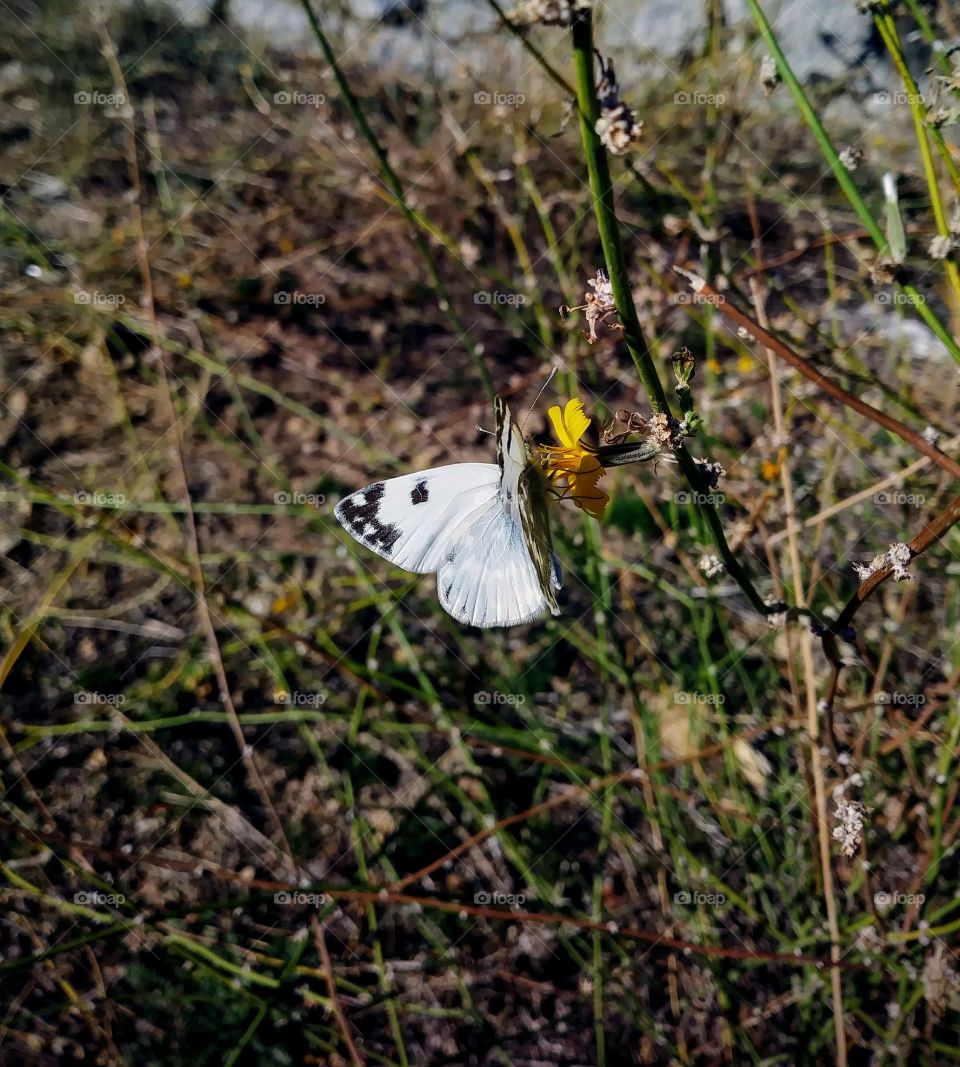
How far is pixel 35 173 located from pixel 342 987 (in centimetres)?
393

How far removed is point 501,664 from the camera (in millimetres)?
2469

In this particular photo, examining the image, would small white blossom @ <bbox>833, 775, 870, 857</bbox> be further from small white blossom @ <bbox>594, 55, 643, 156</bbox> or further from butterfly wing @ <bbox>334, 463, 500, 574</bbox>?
small white blossom @ <bbox>594, 55, 643, 156</bbox>

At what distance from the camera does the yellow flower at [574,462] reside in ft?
3.70

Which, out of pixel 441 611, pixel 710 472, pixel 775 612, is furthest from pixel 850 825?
pixel 441 611

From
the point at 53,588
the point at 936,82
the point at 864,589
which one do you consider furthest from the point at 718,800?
the point at 53,588

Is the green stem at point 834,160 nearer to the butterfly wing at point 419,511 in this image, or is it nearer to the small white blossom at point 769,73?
the small white blossom at point 769,73

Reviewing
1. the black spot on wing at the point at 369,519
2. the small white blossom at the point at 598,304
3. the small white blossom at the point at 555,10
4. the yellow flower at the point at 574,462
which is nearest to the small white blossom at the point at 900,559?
the yellow flower at the point at 574,462

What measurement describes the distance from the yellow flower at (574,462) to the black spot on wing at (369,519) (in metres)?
0.44

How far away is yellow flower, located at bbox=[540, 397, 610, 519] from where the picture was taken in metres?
1.13

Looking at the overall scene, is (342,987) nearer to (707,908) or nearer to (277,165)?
(707,908)

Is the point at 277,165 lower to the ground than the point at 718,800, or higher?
higher

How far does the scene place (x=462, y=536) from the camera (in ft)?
5.53

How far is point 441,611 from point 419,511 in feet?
3.34

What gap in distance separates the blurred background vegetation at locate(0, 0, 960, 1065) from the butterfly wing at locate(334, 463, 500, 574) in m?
0.49
